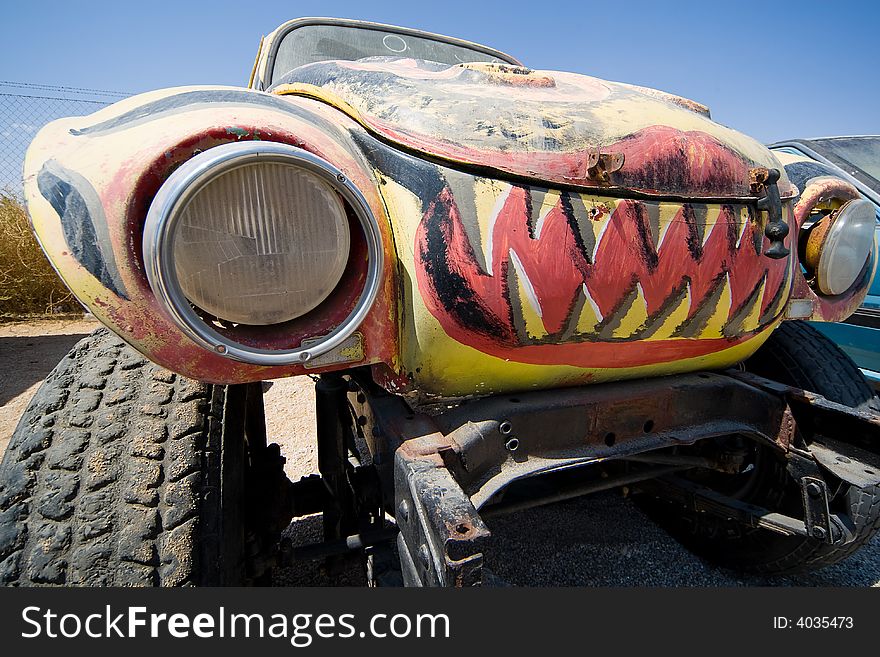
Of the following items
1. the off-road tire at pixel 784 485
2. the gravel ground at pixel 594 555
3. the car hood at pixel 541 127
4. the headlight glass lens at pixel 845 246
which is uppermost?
the car hood at pixel 541 127

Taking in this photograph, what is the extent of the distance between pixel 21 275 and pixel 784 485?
9.52 metres

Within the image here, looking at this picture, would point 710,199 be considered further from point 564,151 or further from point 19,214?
point 19,214

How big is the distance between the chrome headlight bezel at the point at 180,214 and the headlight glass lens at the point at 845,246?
1.44m

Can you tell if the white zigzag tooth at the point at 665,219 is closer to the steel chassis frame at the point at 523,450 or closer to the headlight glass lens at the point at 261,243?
the steel chassis frame at the point at 523,450

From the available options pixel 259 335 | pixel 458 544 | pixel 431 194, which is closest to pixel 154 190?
pixel 259 335

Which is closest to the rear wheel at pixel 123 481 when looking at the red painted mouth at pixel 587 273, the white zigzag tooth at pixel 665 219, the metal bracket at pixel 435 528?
the metal bracket at pixel 435 528

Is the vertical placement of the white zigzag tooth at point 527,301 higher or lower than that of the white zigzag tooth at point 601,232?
lower

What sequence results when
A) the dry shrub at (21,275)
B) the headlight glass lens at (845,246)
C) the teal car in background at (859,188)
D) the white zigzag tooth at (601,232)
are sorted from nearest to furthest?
the white zigzag tooth at (601,232) < the headlight glass lens at (845,246) < the teal car in background at (859,188) < the dry shrub at (21,275)

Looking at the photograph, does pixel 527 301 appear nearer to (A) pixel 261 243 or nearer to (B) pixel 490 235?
(B) pixel 490 235

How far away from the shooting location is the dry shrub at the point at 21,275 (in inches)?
320

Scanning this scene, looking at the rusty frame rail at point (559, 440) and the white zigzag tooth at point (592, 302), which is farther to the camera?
the white zigzag tooth at point (592, 302)

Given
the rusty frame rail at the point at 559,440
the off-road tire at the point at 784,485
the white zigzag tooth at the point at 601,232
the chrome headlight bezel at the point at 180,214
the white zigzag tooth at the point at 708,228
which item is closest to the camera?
the chrome headlight bezel at the point at 180,214

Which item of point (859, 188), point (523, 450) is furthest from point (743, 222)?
point (859, 188)

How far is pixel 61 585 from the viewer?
46.8 inches
